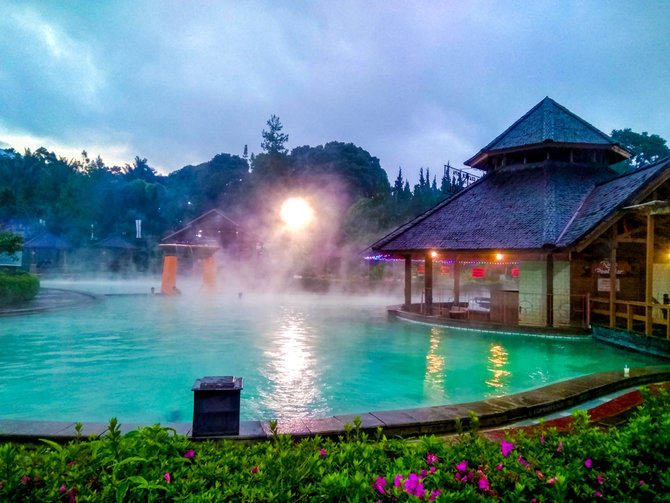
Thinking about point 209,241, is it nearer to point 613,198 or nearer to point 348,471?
point 613,198

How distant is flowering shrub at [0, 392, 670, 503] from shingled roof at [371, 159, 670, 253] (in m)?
11.5

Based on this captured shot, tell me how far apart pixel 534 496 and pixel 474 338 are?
11.9 meters

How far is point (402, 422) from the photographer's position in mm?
4969

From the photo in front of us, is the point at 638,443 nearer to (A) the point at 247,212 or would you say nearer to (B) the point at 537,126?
(B) the point at 537,126

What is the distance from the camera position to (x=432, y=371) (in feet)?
31.5

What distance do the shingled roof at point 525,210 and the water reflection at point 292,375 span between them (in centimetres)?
680

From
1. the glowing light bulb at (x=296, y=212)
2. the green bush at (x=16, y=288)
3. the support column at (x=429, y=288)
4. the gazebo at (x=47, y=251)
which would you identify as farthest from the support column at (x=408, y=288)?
the gazebo at (x=47, y=251)

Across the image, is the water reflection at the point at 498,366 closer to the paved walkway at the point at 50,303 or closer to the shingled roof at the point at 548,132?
the shingled roof at the point at 548,132

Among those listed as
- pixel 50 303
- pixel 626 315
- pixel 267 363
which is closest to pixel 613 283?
pixel 626 315

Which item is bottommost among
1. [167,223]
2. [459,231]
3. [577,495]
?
[577,495]

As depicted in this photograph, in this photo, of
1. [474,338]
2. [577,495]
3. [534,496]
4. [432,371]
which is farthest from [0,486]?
[474,338]

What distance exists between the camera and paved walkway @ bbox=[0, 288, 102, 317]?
17.4m

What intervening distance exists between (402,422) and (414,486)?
2.75 m

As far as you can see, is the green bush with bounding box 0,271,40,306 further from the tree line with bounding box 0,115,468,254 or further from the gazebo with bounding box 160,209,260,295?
the tree line with bounding box 0,115,468,254
